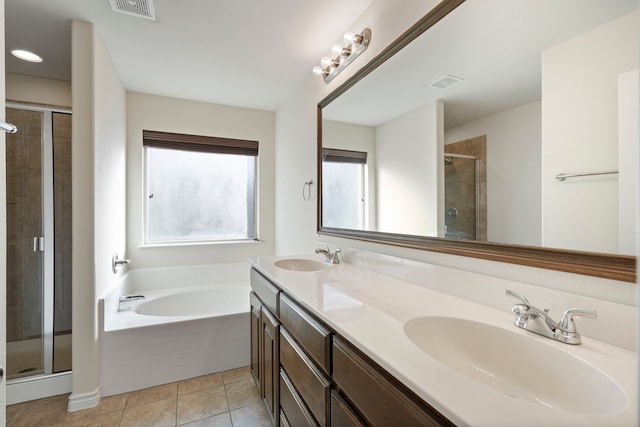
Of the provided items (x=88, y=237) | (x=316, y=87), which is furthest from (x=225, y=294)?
(x=316, y=87)

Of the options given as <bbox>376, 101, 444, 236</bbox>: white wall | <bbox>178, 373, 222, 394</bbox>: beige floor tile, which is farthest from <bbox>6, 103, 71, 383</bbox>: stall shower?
<bbox>376, 101, 444, 236</bbox>: white wall

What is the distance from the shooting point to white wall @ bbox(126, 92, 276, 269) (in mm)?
2803

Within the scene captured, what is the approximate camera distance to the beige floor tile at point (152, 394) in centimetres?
185

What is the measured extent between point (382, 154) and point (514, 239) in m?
0.90

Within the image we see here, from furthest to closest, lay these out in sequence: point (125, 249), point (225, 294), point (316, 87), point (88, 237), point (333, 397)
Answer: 1. point (225, 294)
2. point (125, 249)
3. point (316, 87)
4. point (88, 237)
5. point (333, 397)

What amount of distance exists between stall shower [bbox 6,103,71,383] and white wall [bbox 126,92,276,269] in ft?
2.11

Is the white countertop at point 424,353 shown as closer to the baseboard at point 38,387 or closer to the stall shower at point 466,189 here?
the stall shower at point 466,189

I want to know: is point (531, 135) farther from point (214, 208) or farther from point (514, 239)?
point (214, 208)

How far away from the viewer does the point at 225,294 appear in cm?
Answer: 295

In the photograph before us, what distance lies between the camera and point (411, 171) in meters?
1.45

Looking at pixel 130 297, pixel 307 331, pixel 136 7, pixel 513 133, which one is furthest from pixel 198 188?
pixel 513 133

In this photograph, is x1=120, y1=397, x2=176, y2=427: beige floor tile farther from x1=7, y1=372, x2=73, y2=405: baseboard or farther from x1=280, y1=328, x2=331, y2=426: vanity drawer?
x1=280, y1=328, x2=331, y2=426: vanity drawer

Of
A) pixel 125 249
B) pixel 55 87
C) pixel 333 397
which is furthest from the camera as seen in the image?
pixel 125 249

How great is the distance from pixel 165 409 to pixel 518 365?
2.02 meters
